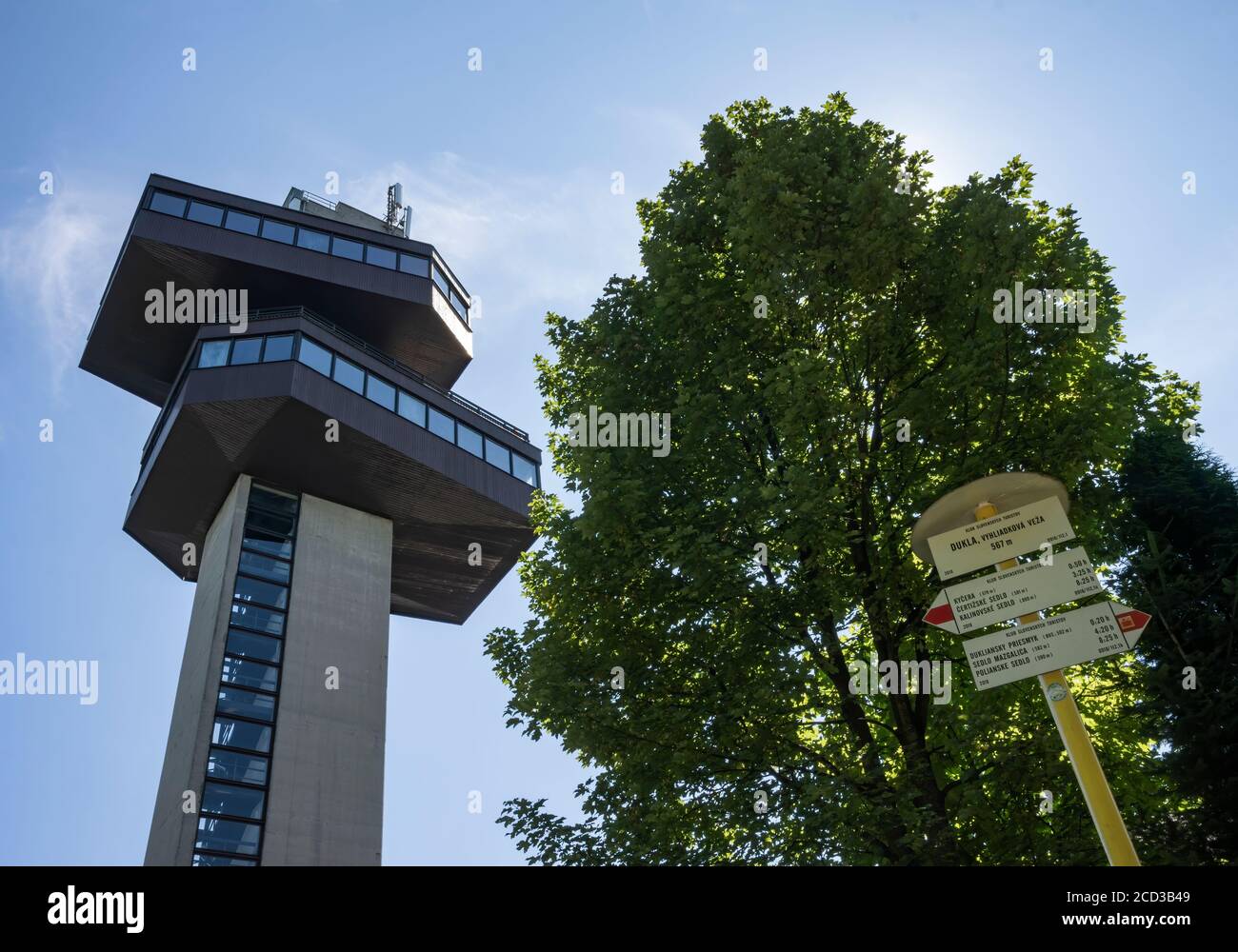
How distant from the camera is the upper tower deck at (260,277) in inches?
1813

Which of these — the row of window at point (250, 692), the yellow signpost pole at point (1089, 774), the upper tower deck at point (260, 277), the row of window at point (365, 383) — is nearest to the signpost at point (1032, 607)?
the yellow signpost pole at point (1089, 774)

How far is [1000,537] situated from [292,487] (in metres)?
39.8

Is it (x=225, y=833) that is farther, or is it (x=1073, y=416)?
(x=225, y=833)

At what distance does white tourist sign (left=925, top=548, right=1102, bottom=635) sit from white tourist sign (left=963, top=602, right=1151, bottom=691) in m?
0.14

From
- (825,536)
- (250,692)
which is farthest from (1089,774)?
(250,692)

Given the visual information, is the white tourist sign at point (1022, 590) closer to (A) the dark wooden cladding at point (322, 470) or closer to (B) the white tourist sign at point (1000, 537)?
(B) the white tourist sign at point (1000, 537)


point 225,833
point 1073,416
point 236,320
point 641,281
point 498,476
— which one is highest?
point 236,320

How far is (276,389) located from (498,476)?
38.6 ft

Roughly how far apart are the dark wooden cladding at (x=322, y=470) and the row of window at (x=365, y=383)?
583 mm

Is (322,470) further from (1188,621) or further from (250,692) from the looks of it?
(1188,621)
